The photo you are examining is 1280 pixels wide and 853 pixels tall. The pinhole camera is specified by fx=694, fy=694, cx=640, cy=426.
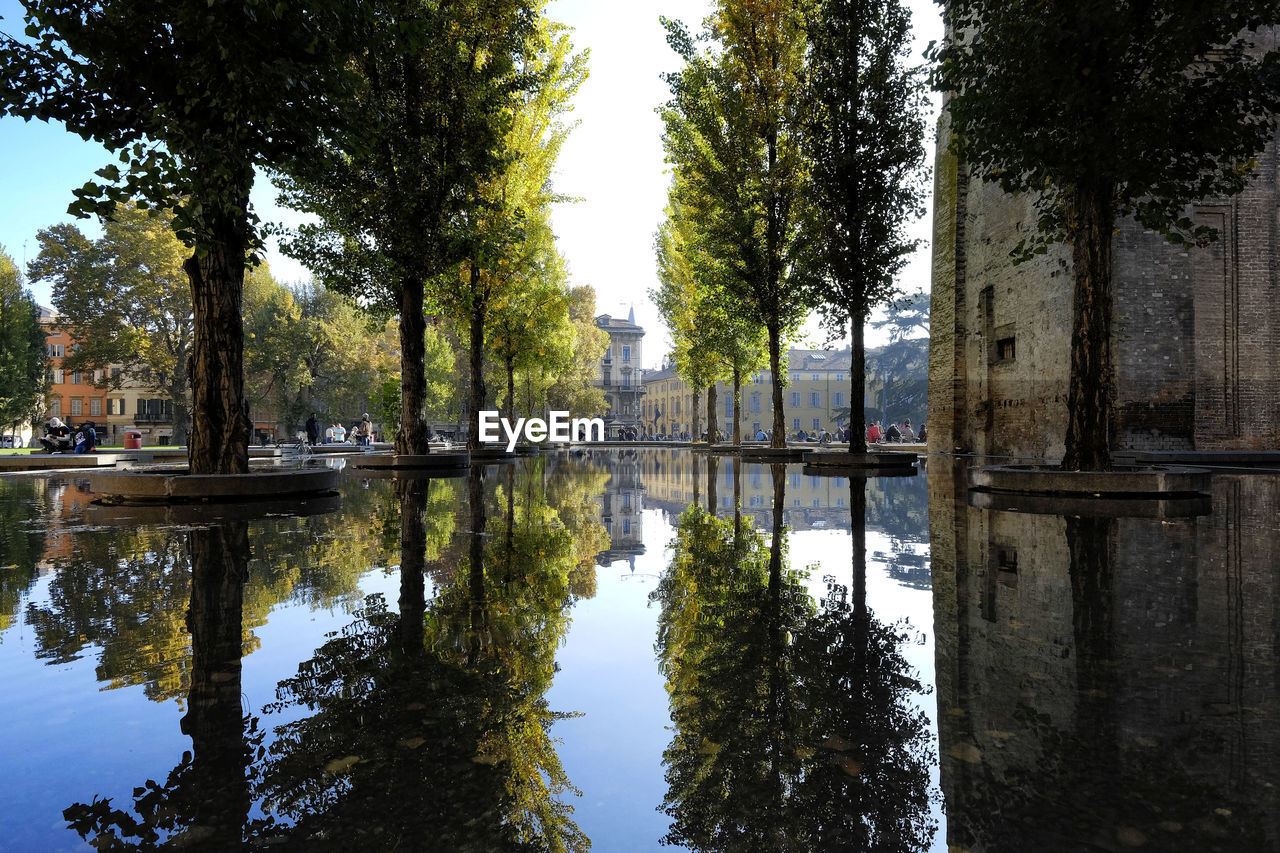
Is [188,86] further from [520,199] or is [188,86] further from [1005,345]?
[1005,345]

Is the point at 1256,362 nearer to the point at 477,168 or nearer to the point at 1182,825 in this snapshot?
the point at 477,168

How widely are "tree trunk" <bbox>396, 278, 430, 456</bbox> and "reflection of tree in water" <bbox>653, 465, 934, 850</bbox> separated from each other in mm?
13286

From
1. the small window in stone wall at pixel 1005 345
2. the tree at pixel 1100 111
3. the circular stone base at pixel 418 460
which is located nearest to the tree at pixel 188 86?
the circular stone base at pixel 418 460

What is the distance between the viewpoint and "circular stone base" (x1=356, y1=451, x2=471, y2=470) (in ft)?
55.0

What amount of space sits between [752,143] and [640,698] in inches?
841

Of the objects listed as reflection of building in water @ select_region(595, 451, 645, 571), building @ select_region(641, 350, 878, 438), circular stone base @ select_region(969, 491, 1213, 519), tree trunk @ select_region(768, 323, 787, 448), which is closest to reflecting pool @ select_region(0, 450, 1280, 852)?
reflection of building in water @ select_region(595, 451, 645, 571)

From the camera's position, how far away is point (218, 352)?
9570mm

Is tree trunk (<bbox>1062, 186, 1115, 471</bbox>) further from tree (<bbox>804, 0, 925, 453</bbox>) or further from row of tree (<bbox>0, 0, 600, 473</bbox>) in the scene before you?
row of tree (<bbox>0, 0, 600, 473</bbox>)

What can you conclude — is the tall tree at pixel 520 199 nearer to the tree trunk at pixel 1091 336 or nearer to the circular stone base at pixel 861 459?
the circular stone base at pixel 861 459

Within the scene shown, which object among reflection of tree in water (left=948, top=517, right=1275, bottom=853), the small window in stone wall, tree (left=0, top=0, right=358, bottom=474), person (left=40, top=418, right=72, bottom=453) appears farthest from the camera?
person (left=40, top=418, right=72, bottom=453)

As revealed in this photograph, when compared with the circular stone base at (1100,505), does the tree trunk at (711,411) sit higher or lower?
higher

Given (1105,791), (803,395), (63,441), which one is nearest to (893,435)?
(63,441)

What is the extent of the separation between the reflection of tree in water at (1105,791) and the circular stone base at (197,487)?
950 centimetres

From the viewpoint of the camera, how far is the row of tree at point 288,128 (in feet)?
25.8
